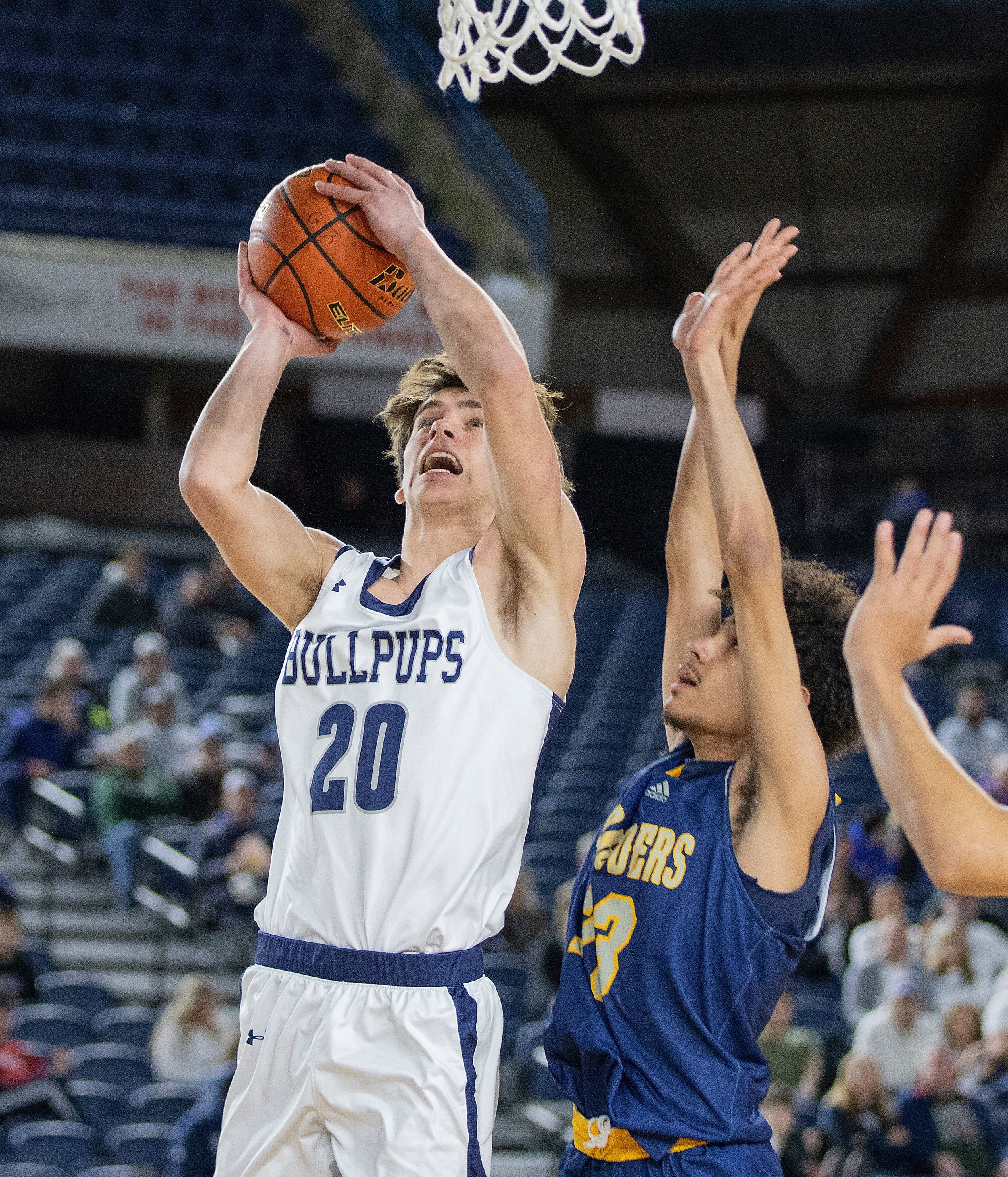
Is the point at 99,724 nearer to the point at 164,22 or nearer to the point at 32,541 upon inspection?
the point at 32,541

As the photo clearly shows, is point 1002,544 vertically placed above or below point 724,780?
above

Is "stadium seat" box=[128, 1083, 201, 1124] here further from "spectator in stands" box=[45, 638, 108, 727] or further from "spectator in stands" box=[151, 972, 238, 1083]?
"spectator in stands" box=[45, 638, 108, 727]

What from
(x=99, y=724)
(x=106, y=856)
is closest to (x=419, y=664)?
(x=106, y=856)

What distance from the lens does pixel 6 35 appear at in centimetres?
1545

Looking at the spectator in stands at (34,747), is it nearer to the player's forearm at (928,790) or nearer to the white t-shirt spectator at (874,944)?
the white t-shirt spectator at (874,944)

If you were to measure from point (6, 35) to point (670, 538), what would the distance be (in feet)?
48.5

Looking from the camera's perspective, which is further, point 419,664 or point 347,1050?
point 419,664

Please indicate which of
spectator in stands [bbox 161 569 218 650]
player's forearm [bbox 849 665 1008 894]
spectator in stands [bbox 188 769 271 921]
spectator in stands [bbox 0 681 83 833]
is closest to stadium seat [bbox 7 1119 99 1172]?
spectator in stands [bbox 188 769 271 921]

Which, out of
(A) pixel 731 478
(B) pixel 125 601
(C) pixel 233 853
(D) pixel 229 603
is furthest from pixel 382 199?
(D) pixel 229 603

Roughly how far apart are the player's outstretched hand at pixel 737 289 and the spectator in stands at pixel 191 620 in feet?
29.2

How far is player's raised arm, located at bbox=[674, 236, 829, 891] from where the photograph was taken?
2.48 meters

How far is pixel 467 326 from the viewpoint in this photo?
257 cm

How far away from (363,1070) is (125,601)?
30.9 feet

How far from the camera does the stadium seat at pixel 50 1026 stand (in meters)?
6.75
